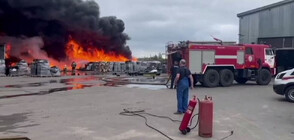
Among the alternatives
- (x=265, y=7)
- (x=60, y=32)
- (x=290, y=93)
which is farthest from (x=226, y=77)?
(x=60, y=32)

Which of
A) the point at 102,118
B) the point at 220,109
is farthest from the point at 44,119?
the point at 220,109

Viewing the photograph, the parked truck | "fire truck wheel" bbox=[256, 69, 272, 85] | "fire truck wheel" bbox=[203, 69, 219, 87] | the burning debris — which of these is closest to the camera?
"fire truck wheel" bbox=[203, 69, 219, 87]

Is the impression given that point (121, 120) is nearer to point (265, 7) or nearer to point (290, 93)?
point (290, 93)

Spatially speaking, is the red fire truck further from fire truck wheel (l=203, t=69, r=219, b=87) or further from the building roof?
the building roof

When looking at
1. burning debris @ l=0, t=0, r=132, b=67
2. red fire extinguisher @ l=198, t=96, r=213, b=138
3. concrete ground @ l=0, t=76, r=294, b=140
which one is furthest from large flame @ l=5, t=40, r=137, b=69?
red fire extinguisher @ l=198, t=96, r=213, b=138

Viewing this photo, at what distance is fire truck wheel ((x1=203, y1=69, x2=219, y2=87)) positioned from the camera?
55.7ft

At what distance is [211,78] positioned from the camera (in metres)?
17.1

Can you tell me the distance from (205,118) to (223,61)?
38.6 ft

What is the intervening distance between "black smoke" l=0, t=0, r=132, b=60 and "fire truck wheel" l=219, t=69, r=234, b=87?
72.4 feet

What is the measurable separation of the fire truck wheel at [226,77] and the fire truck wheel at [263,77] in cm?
212

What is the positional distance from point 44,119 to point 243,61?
515 inches

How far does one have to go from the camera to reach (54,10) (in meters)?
33.4

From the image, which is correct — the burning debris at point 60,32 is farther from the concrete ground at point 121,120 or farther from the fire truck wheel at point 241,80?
the concrete ground at point 121,120

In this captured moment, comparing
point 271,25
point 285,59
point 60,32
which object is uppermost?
point 60,32
